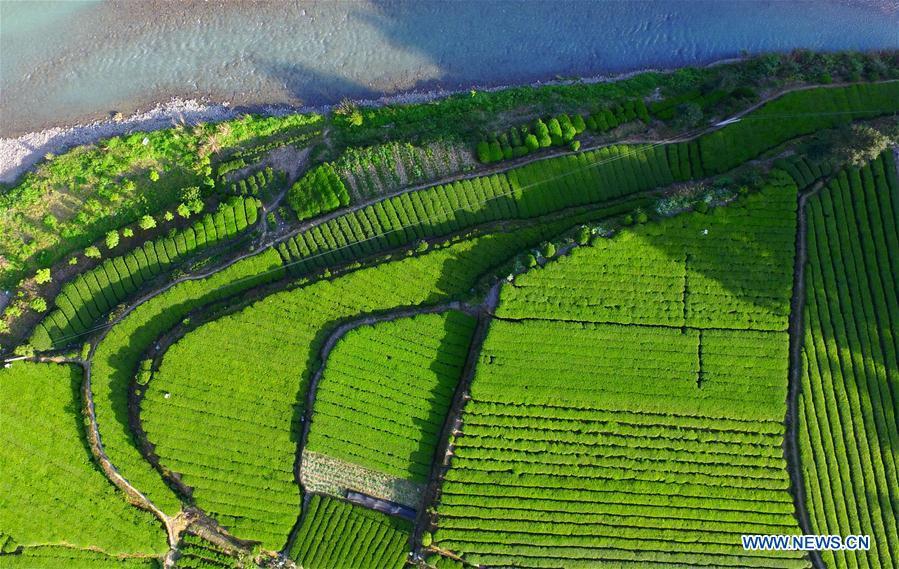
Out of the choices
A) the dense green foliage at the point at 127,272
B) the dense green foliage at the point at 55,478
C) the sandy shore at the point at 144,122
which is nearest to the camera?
the dense green foliage at the point at 55,478

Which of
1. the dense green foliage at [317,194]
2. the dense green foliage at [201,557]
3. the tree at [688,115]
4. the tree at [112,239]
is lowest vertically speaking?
the dense green foliage at [201,557]

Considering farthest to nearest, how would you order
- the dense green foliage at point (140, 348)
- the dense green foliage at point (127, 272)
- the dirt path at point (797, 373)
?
1. the dense green foliage at point (127, 272)
2. the dense green foliage at point (140, 348)
3. the dirt path at point (797, 373)

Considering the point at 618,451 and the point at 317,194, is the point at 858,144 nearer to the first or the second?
the point at 618,451

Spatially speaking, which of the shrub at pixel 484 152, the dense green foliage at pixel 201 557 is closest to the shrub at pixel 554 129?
the shrub at pixel 484 152

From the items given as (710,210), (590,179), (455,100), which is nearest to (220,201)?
(455,100)

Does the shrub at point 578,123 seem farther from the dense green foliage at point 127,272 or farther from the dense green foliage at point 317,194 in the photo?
the dense green foliage at point 127,272

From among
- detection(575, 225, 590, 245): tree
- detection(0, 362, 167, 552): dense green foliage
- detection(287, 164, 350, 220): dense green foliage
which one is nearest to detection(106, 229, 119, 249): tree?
detection(0, 362, 167, 552): dense green foliage

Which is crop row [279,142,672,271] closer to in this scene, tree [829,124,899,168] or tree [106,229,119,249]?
tree [829,124,899,168]
